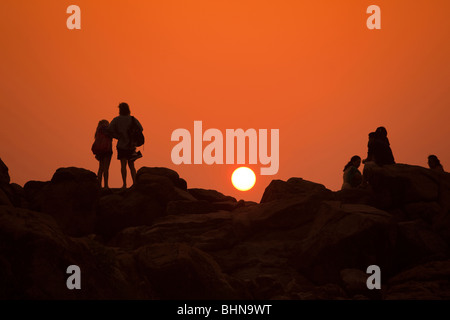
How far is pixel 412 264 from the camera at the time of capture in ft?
58.2

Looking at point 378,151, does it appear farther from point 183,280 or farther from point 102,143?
point 183,280

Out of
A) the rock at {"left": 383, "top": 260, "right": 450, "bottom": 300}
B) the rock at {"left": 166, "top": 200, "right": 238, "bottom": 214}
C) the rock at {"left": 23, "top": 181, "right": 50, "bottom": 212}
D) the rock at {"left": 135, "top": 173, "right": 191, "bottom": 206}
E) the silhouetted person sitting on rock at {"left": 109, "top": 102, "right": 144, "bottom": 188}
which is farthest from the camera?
the silhouetted person sitting on rock at {"left": 109, "top": 102, "right": 144, "bottom": 188}

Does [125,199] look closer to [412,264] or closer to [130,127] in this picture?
[130,127]

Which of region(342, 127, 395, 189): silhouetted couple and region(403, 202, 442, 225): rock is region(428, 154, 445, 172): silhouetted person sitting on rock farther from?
region(403, 202, 442, 225): rock

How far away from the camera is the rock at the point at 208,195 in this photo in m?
24.8

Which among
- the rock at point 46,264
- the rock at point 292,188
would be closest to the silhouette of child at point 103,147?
the rock at point 292,188

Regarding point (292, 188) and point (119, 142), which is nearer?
point (292, 188)

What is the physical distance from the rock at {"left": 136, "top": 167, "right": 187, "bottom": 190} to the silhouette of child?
3.86ft

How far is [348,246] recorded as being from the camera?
56.8 ft

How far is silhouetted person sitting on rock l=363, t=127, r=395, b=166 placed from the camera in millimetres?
22938

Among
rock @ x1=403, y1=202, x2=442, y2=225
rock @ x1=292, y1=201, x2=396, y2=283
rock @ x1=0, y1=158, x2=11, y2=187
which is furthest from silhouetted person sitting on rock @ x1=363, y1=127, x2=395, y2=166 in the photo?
rock @ x1=0, y1=158, x2=11, y2=187

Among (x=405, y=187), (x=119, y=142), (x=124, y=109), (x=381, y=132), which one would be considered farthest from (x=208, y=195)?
(x=405, y=187)

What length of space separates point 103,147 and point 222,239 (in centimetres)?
615
